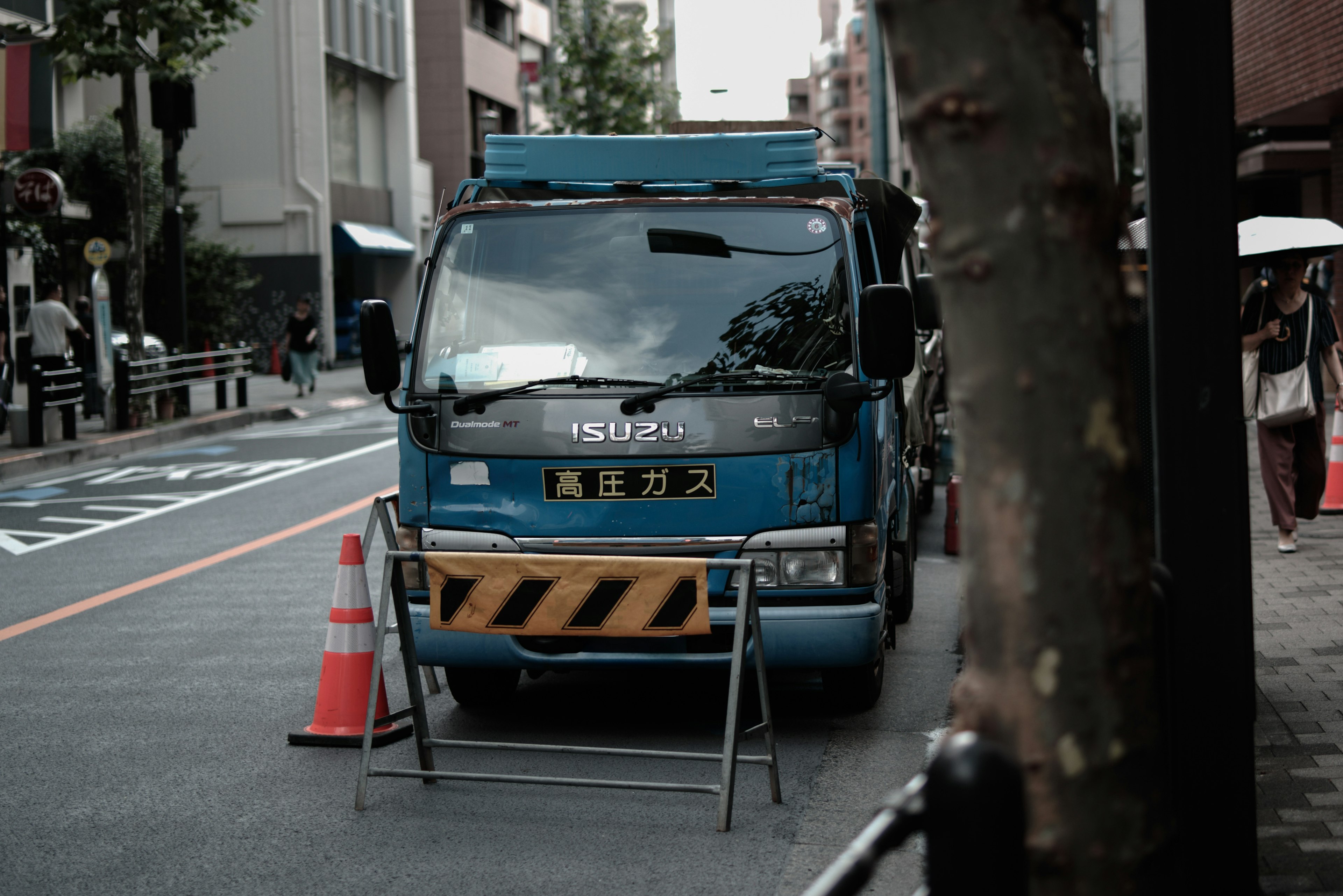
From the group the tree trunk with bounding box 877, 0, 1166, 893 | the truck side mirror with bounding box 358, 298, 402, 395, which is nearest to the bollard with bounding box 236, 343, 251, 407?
the truck side mirror with bounding box 358, 298, 402, 395

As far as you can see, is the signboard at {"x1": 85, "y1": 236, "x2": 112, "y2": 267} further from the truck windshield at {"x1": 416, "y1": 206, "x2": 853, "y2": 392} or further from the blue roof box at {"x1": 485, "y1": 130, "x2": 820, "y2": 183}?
the truck windshield at {"x1": 416, "y1": 206, "x2": 853, "y2": 392}

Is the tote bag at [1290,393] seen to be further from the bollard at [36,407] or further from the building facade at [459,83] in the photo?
the building facade at [459,83]

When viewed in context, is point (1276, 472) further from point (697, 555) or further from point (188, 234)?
point (188, 234)

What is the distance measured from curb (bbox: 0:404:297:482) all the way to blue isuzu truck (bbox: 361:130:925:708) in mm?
11430

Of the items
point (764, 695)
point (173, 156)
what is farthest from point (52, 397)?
point (764, 695)

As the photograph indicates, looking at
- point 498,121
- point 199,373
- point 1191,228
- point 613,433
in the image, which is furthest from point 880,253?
point 498,121

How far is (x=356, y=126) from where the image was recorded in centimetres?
4284

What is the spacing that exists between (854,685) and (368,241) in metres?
36.1

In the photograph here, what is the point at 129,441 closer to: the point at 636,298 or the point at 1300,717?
the point at 636,298

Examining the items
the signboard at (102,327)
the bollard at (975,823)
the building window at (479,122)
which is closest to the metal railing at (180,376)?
the signboard at (102,327)

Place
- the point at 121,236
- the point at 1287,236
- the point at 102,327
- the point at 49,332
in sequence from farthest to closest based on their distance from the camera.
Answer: the point at 121,236 → the point at 102,327 → the point at 49,332 → the point at 1287,236

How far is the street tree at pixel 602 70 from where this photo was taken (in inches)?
1939

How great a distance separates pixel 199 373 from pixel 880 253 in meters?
18.9

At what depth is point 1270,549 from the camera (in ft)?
32.4
